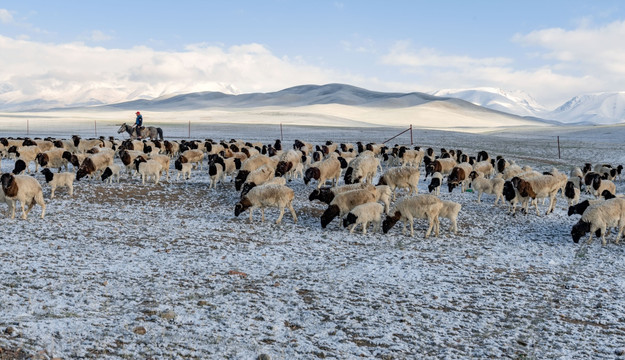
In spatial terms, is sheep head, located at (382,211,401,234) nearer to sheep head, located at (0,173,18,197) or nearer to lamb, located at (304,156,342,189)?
lamb, located at (304,156,342,189)

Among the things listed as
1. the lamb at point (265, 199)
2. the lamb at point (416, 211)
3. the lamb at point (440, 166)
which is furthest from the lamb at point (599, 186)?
the lamb at point (265, 199)

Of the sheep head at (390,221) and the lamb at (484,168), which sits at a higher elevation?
the lamb at (484,168)

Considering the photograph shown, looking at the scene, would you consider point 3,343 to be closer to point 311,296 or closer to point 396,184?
point 311,296

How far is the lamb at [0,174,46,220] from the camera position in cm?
1039

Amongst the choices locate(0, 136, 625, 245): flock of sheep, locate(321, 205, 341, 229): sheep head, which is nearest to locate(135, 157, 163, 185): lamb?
locate(0, 136, 625, 245): flock of sheep

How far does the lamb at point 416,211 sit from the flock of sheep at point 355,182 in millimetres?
19

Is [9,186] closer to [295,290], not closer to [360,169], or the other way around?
[295,290]

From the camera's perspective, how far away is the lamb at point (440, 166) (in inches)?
699

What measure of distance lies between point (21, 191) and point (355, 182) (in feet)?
28.6

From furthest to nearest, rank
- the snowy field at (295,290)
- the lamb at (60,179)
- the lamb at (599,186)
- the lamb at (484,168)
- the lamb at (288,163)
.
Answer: the lamb at (484,168)
the lamb at (288,163)
the lamb at (599,186)
the lamb at (60,179)
the snowy field at (295,290)

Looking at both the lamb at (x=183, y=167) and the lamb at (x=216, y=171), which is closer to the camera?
the lamb at (x=216, y=171)

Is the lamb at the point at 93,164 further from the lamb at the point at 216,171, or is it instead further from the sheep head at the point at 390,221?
the sheep head at the point at 390,221

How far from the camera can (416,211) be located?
34.7 ft

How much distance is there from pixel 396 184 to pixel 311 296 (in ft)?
25.8
